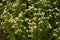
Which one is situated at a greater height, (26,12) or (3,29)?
(26,12)

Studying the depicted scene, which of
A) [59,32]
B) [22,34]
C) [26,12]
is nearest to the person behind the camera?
[59,32]

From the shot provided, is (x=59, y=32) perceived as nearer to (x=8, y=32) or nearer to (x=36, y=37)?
(x=36, y=37)

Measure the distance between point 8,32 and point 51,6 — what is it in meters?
1.44

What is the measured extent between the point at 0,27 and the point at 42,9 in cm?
Answer: 132

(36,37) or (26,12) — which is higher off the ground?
(26,12)

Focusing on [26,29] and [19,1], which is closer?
[26,29]

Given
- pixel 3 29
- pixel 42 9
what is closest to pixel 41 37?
pixel 42 9

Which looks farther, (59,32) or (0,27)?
(0,27)

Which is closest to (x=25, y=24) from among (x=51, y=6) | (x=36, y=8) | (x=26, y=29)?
(x=26, y=29)

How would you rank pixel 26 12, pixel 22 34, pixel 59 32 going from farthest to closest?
1. pixel 26 12
2. pixel 22 34
3. pixel 59 32

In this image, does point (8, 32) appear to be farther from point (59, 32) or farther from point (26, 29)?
point (59, 32)

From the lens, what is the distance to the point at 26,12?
502 cm

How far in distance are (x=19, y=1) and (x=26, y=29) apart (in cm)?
99

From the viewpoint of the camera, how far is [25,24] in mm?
4809
